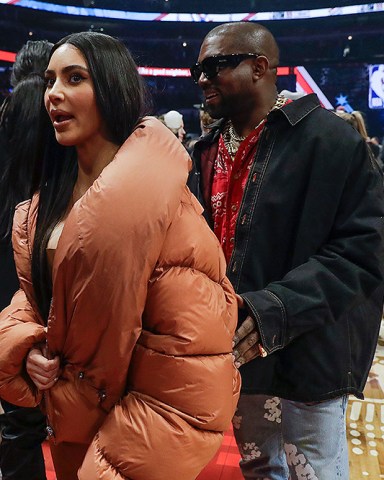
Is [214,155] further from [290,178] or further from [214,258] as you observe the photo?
[214,258]

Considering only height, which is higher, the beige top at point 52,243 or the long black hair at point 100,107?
the long black hair at point 100,107

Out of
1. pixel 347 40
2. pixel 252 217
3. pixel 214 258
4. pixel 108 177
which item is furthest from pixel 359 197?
pixel 347 40

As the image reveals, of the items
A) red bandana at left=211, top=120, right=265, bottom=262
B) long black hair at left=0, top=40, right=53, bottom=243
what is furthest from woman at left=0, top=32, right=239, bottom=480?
long black hair at left=0, top=40, right=53, bottom=243

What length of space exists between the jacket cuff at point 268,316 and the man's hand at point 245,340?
1 cm

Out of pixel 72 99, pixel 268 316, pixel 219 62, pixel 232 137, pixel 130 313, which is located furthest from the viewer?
pixel 232 137

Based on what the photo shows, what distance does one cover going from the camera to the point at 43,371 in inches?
35.7

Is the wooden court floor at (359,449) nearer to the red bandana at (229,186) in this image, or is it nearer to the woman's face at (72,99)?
the red bandana at (229,186)

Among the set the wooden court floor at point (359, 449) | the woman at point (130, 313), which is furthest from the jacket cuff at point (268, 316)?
the wooden court floor at point (359, 449)

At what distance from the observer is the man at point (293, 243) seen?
3.71 feet

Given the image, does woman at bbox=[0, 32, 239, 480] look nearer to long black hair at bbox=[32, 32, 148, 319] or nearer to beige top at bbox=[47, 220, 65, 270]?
long black hair at bbox=[32, 32, 148, 319]

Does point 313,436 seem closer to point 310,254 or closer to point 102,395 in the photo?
point 310,254

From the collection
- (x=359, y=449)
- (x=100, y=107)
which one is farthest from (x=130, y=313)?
(x=359, y=449)

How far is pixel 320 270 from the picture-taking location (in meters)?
1.13

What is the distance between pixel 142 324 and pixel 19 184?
3.43 ft
